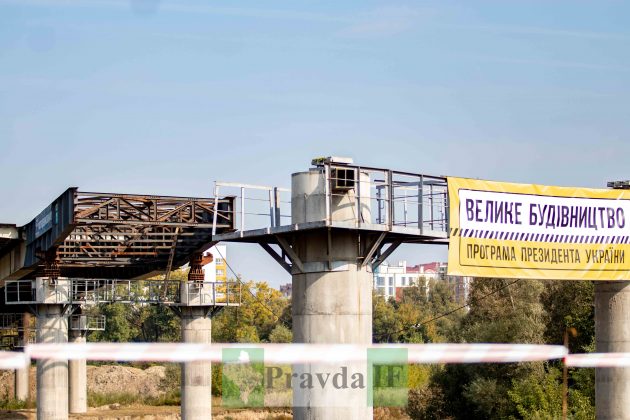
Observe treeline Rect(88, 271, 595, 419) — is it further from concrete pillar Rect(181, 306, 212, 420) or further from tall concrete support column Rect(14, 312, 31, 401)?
tall concrete support column Rect(14, 312, 31, 401)

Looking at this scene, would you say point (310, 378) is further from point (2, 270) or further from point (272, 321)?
point (272, 321)

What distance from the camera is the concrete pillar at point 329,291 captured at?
2345cm

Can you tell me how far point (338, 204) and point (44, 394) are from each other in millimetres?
36923

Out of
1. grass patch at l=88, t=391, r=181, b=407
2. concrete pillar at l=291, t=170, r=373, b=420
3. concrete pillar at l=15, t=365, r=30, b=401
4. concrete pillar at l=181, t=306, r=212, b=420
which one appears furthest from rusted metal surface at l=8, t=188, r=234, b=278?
concrete pillar at l=15, t=365, r=30, b=401

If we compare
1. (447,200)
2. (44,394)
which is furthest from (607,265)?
(44,394)

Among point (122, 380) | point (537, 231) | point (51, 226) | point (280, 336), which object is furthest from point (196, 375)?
point (280, 336)

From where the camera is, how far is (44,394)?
56.0 meters

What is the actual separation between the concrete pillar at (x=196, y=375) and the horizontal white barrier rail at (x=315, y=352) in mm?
617

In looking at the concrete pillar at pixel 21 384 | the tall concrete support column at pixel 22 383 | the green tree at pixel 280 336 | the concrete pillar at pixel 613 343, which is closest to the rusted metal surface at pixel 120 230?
the concrete pillar at pixel 613 343

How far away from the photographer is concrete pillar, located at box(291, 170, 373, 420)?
2345cm

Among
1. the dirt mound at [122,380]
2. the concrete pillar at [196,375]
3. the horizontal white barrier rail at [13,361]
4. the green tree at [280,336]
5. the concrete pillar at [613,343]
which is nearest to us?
the horizontal white barrier rail at [13,361]

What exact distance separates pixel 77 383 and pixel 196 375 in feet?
61.7

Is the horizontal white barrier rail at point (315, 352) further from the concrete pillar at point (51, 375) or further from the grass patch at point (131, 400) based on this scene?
the grass patch at point (131, 400)

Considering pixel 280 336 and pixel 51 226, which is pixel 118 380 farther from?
pixel 51 226
